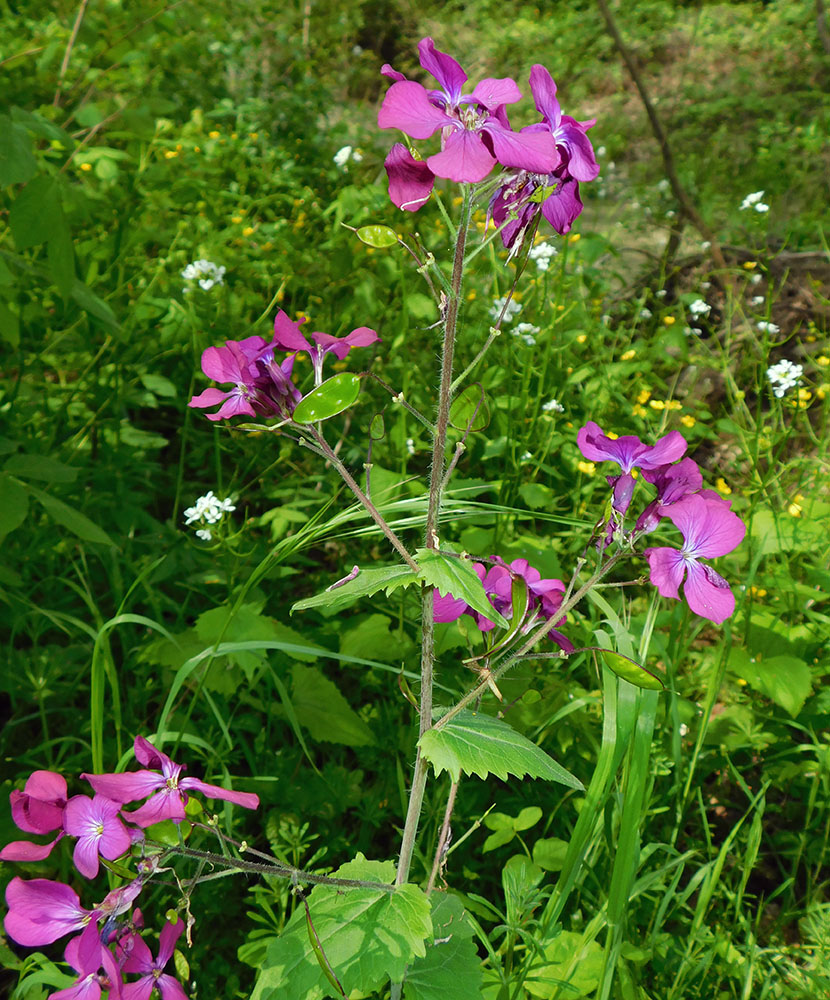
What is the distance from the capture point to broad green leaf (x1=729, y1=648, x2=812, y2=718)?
1735 mm

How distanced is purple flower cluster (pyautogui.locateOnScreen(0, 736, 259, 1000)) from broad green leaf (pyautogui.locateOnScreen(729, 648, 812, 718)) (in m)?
1.22

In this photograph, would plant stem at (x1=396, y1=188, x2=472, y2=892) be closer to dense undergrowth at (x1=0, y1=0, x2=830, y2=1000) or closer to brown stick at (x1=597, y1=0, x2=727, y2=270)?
dense undergrowth at (x1=0, y1=0, x2=830, y2=1000)

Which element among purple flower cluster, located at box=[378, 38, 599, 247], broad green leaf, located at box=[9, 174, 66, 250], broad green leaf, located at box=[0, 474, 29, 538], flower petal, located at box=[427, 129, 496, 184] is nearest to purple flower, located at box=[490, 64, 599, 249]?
purple flower cluster, located at box=[378, 38, 599, 247]

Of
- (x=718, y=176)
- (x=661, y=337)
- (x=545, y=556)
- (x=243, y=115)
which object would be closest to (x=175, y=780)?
(x=545, y=556)

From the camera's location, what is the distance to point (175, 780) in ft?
3.34

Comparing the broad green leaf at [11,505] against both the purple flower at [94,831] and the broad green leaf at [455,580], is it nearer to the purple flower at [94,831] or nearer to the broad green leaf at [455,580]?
the purple flower at [94,831]

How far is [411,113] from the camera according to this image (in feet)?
2.72

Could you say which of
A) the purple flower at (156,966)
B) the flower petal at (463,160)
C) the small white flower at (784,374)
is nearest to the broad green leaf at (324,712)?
the purple flower at (156,966)

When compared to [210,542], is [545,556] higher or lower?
higher

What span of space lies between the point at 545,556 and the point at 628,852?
0.86 m

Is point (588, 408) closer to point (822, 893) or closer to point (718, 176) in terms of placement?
point (822, 893)

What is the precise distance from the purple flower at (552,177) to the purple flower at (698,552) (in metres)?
0.38

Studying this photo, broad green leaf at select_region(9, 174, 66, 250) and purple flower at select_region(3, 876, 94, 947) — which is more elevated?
broad green leaf at select_region(9, 174, 66, 250)

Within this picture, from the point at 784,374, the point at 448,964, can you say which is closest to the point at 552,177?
the point at 448,964
